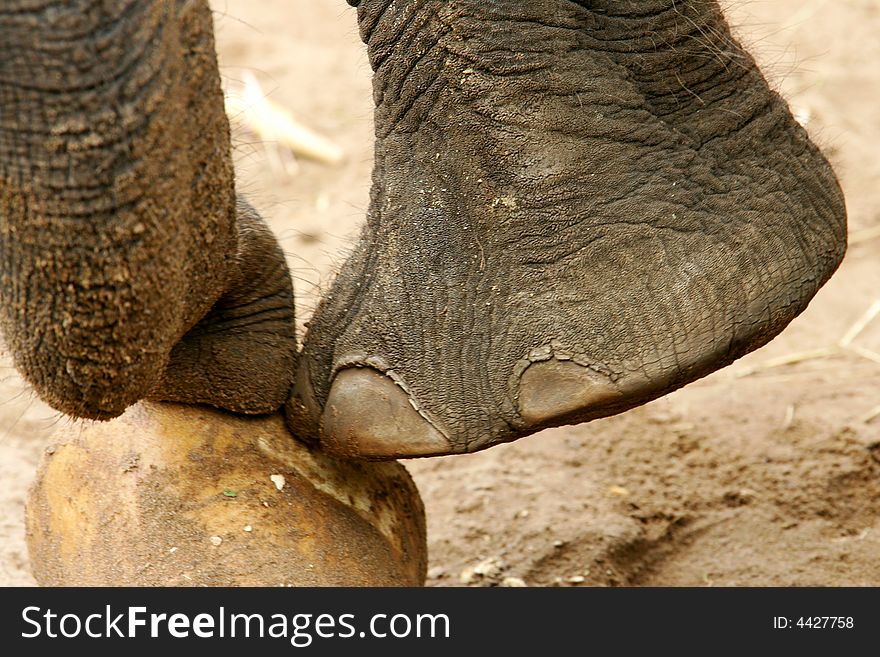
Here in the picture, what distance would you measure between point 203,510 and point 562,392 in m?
0.44

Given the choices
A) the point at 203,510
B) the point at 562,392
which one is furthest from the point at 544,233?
the point at 203,510

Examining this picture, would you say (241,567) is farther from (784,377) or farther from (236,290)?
(784,377)

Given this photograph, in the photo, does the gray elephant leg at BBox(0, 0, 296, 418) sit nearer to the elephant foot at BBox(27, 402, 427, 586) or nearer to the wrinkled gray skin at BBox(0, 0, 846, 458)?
the wrinkled gray skin at BBox(0, 0, 846, 458)

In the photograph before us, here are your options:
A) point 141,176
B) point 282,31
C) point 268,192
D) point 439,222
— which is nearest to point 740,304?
point 439,222

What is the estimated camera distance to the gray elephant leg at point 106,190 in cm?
107

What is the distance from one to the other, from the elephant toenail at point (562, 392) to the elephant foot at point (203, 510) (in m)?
0.28

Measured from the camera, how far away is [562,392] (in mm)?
1453

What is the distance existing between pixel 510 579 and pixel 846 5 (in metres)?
2.74

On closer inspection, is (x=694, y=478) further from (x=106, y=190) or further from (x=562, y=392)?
(x=106, y=190)

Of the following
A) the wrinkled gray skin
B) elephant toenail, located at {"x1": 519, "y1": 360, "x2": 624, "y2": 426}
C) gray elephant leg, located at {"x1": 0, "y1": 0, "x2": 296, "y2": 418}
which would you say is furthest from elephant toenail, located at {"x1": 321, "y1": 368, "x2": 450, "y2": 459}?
gray elephant leg, located at {"x1": 0, "y1": 0, "x2": 296, "y2": 418}

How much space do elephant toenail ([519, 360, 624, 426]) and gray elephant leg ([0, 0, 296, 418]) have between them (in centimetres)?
37

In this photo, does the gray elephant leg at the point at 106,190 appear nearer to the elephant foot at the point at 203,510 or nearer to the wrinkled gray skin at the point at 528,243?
the wrinkled gray skin at the point at 528,243

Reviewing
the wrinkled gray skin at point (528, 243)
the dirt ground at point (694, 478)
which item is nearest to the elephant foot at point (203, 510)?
the wrinkled gray skin at point (528, 243)

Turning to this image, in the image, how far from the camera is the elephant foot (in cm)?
150
